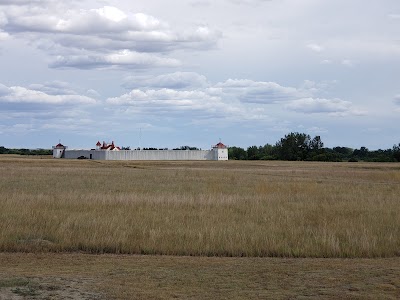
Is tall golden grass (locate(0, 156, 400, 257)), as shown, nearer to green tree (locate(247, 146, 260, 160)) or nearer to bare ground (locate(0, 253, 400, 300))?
bare ground (locate(0, 253, 400, 300))

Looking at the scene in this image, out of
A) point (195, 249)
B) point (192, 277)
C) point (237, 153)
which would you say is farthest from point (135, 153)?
point (192, 277)

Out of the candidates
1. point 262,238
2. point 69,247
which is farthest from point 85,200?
point 262,238

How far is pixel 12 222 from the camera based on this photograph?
18047mm

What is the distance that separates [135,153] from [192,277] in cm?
14865

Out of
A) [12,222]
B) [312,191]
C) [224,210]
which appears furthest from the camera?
[312,191]

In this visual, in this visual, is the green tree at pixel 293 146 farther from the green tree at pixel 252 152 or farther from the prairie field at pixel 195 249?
the prairie field at pixel 195 249

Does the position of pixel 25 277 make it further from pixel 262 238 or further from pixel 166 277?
→ pixel 262 238

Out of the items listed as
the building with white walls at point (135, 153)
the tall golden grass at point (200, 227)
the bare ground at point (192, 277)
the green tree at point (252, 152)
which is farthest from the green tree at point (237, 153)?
the bare ground at point (192, 277)

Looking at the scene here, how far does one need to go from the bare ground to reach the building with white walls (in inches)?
5562

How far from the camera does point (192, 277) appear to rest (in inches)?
455

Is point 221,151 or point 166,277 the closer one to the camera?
point 166,277

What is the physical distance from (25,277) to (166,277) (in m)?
2.57

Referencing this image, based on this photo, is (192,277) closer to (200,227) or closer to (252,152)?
(200,227)

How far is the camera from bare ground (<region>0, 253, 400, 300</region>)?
32.8 feet
